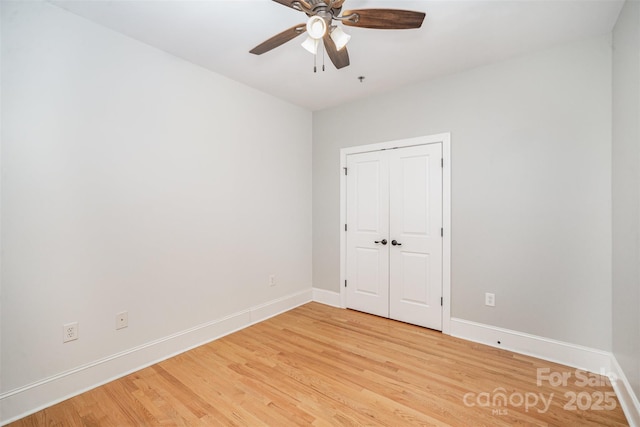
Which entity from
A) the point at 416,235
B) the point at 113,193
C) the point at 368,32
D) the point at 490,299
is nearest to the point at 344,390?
the point at 490,299

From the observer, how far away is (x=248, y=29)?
2.19 m

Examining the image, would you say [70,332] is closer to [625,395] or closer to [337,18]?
[337,18]

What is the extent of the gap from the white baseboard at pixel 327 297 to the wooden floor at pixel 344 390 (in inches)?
39.2

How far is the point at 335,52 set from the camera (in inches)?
73.9

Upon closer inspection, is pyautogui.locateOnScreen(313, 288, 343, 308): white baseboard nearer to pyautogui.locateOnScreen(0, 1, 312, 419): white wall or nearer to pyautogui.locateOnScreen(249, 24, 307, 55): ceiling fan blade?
pyautogui.locateOnScreen(0, 1, 312, 419): white wall

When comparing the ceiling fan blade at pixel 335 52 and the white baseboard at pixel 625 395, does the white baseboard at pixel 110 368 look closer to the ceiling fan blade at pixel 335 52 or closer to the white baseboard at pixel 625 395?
the ceiling fan blade at pixel 335 52

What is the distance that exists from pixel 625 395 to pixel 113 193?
3866 mm

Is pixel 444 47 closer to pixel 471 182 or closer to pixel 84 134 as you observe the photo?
pixel 471 182

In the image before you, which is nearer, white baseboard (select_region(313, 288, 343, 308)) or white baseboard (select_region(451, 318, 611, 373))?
white baseboard (select_region(451, 318, 611, 373))

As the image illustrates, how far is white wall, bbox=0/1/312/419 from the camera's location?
181 centimetres

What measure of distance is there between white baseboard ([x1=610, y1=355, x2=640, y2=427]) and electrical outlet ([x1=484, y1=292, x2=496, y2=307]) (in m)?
0.83

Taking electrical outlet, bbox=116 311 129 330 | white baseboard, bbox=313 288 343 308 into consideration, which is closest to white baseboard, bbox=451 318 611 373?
white baseboard, bbox=313 288 343 308

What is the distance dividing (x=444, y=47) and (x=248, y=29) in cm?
165

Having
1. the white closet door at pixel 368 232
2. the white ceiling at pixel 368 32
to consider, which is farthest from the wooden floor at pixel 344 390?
Result: the white ceiling at pixel 368 32
